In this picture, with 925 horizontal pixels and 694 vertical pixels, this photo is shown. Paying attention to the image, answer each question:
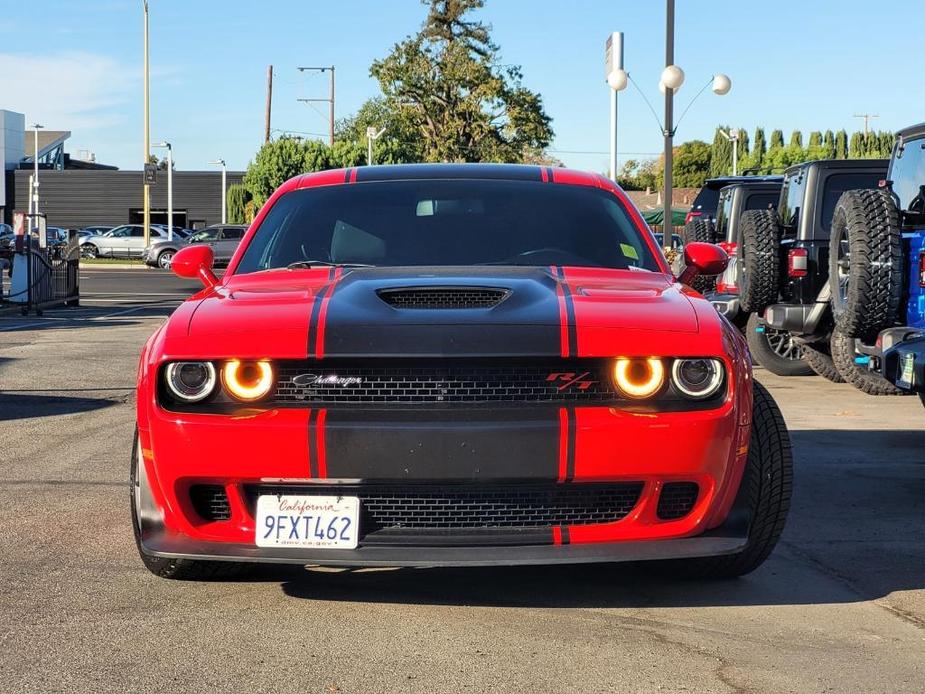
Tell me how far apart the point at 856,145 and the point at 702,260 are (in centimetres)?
10204

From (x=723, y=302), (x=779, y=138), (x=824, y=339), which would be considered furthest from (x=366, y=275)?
(x=779, y=138)

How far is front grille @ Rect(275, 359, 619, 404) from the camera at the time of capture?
13.1 feet

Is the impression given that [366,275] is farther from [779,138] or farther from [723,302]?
[779,138]

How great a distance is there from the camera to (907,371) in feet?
22.1

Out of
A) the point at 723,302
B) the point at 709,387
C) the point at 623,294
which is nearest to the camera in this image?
the point at 709,387

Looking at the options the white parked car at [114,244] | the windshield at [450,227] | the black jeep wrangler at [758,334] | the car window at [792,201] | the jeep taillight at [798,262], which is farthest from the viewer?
the white parked car at [114,244]

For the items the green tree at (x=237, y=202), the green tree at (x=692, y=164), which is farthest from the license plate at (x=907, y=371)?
the green tree at (x=692, y=164)

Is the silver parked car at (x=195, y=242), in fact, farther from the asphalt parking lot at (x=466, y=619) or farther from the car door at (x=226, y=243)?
the asphalt parking lot at (x=466, y=619)

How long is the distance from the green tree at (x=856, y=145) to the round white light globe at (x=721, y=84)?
77.0 metres

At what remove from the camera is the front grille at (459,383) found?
13.1 ft

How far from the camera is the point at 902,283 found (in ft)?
24.7

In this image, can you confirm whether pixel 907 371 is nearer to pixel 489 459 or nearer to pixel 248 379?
pixel 489 459

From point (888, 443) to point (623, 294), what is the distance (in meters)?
4.39

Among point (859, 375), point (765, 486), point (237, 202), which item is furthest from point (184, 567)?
point (237, 202)
